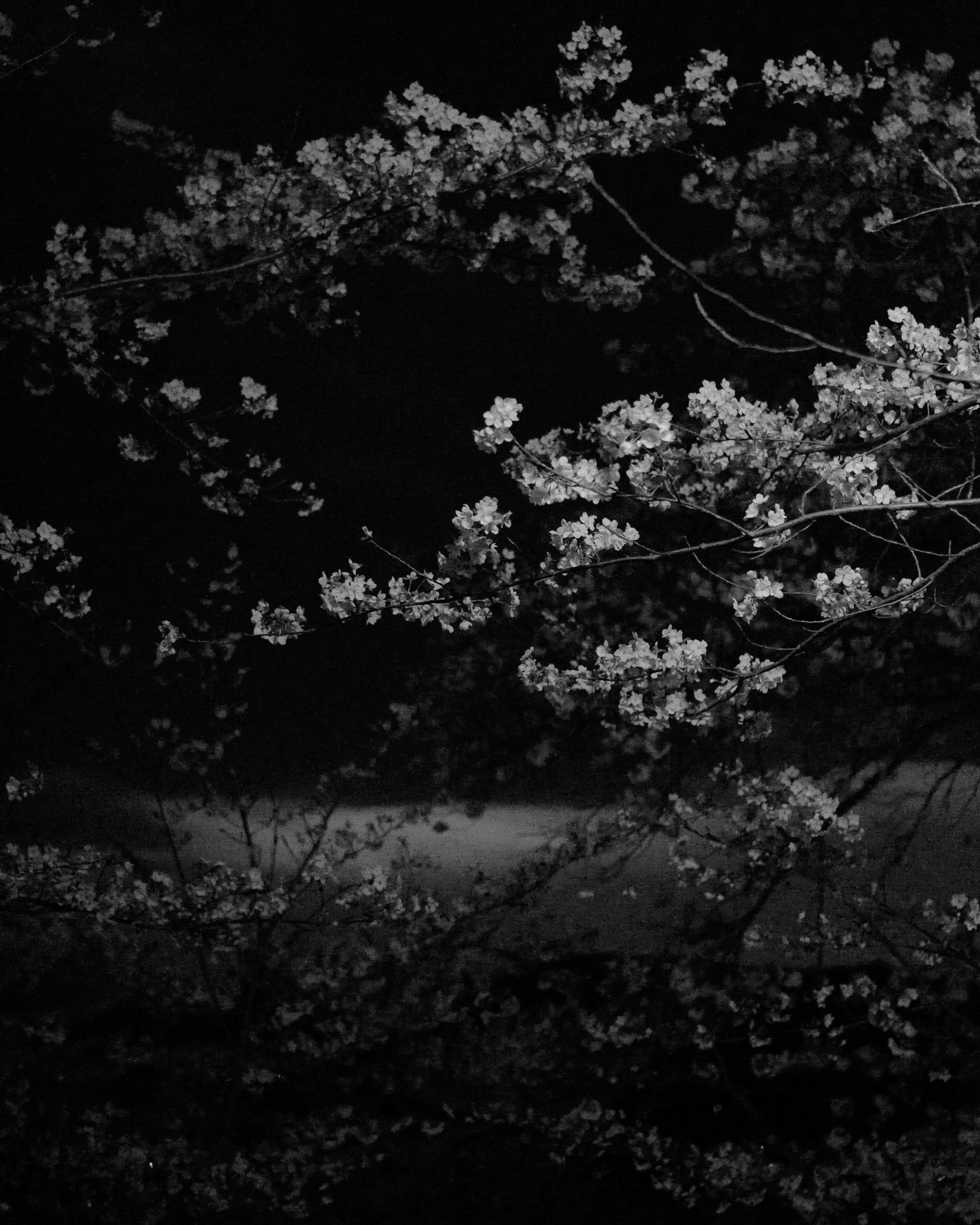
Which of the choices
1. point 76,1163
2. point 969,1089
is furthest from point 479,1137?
point 969,1089

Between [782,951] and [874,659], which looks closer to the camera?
[874,659]

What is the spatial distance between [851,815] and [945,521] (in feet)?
5.53

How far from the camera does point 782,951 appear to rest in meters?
6.95

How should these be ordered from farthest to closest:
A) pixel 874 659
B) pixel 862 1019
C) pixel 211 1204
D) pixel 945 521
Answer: pixel 862 1019 → pixel 874 659 → pixel 945 521 → pixel 211 1204

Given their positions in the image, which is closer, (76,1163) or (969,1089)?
(76,1163)

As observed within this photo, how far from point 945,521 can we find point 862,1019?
3.34 metres

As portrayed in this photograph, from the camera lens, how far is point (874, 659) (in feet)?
19.0

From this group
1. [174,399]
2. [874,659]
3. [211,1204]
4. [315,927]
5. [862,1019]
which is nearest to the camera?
[211,1204]

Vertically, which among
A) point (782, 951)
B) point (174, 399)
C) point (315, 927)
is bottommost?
point (782, 951)

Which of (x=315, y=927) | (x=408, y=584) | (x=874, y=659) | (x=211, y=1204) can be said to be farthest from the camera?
(x=315, y=927)

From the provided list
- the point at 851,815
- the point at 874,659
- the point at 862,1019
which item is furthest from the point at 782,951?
the point at 874,659

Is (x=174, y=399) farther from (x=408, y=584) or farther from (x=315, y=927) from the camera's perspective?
(x=315, y=927)

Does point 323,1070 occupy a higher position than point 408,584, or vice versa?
point 408,584

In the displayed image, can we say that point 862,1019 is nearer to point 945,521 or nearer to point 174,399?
point 945,521
